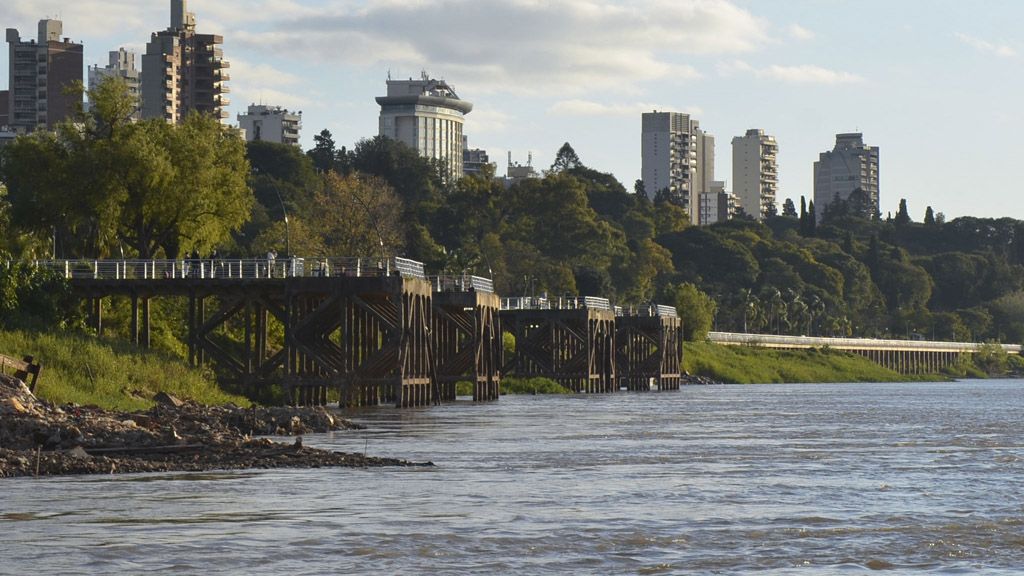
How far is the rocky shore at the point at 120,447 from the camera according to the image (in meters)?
30.4

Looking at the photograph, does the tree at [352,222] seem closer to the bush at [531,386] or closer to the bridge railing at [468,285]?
Result: the bush at [531,386]

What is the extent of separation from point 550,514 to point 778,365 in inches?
5604

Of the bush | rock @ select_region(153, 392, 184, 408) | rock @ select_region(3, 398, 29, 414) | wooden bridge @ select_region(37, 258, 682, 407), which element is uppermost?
wooden bridge @ select_region(37, 258, 682, 407)

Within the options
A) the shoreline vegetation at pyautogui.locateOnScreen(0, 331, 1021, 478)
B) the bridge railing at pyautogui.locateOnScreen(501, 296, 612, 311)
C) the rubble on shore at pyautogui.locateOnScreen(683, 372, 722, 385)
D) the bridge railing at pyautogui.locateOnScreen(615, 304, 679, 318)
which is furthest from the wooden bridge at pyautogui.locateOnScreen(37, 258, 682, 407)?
the rubble on shore at pyautogui.locateOnScreen(683, 372, 722, 385)

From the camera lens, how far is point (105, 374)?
52.1m

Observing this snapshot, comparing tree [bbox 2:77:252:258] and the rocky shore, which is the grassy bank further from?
tree [bbox 2:77:252:258]

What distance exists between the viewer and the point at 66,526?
22469 millimetres

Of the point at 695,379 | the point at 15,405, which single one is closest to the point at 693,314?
the point at 695,379

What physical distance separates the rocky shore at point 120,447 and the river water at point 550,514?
1.17 m

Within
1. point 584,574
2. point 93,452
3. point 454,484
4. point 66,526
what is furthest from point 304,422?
point 584,574

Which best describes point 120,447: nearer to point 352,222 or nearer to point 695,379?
point 352,222

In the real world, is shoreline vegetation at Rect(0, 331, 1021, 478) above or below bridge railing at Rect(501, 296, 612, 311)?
below

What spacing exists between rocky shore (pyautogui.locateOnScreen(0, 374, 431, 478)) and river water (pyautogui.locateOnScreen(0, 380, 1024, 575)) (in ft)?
3.83

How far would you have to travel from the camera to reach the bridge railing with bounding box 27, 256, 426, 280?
211ft
